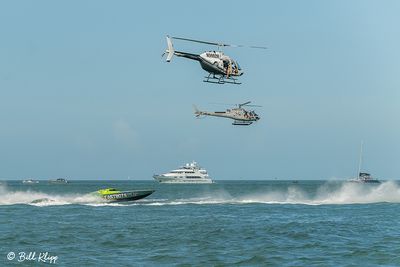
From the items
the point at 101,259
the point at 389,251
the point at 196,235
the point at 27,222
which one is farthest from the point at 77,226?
the point at 389,251

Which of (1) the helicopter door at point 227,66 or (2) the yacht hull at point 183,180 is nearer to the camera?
(1) the helicopter door at point 227,66

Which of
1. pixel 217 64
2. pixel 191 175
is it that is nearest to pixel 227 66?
pixel 217 64

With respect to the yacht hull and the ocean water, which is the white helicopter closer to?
the ocean water

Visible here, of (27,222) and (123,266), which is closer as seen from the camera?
(123,266)

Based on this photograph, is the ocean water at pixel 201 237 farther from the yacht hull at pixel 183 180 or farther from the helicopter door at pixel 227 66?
the yacht hull at pixel 183 180

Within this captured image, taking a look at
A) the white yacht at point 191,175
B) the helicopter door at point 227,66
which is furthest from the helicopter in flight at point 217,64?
the white yacht at point 191,175

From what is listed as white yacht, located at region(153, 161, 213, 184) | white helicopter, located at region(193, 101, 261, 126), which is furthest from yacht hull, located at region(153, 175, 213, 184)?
white helicopter, located at region(193, 101, 261, 126)

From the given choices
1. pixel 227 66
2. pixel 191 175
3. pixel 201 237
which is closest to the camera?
pixel 201 237

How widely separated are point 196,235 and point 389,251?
1208 cm

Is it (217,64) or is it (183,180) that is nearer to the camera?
(217,64)

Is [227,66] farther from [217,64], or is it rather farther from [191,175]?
[191,175]

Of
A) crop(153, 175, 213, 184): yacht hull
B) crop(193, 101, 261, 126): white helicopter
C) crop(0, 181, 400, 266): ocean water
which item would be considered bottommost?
crop(0, 181, 400, 266): ocean water

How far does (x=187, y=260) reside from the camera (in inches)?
1169

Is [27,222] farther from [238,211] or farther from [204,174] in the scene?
[204,174]
